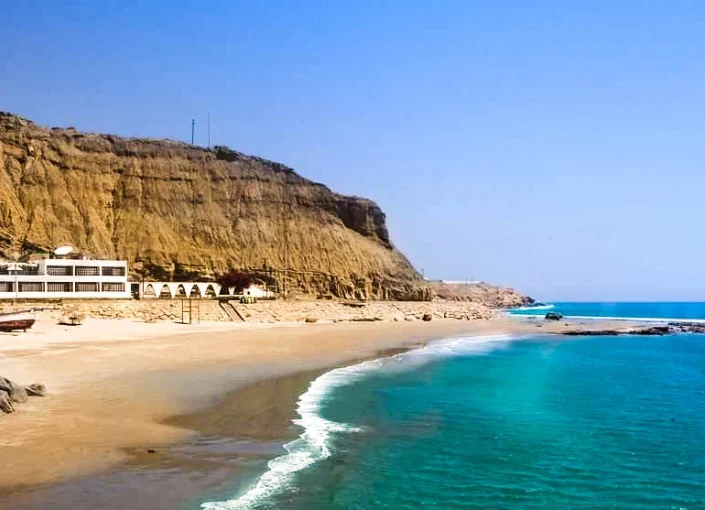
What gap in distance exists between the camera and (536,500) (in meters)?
12.5

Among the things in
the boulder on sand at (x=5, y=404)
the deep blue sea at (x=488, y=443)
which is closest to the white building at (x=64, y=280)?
the deep blue sea at (x=488, y=443)

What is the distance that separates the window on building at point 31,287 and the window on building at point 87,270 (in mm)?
3113

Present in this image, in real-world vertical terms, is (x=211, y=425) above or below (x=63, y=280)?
below

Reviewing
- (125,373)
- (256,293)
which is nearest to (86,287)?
(256,293)

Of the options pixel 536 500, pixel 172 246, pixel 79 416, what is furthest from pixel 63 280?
pixel 536 500

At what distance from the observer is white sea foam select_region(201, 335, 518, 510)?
12117mm

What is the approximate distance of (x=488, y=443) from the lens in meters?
16.9

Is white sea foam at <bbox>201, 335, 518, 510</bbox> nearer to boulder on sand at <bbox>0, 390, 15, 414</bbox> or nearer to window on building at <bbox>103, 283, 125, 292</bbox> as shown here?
boulder on sand at <bbox>0, 390, 15, 414</bbox>

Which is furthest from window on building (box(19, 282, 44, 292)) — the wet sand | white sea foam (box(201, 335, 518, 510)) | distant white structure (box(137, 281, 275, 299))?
white sea foam (box(201, 335, 518, 510))

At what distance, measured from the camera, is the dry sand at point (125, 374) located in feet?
46.0

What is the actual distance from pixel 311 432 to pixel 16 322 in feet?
85.4

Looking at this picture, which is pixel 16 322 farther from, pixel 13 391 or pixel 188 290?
pixel 188 290

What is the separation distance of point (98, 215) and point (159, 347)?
5204 cm

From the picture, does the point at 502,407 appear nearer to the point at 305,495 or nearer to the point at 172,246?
the point at 305,495
